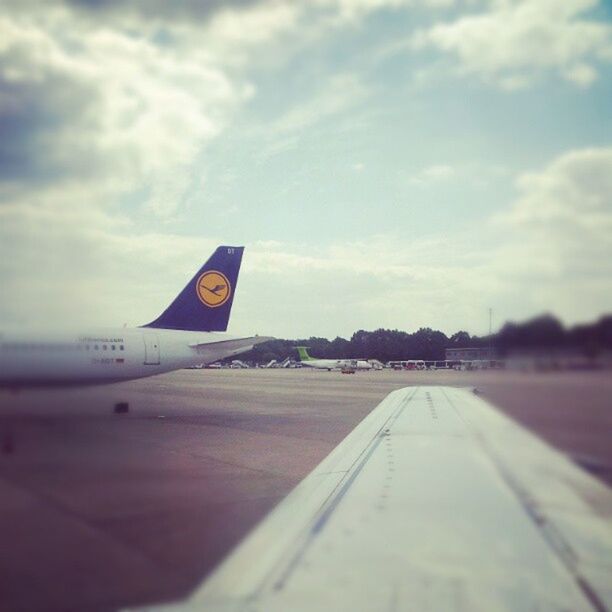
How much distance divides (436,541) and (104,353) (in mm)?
14551

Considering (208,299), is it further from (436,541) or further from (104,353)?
(436,541)

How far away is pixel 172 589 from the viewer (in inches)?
145

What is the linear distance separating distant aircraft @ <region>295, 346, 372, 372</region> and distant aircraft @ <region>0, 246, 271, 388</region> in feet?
154

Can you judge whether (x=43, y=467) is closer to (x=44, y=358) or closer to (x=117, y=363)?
(x=44, y=358)

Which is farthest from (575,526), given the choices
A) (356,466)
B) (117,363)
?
(117,363)

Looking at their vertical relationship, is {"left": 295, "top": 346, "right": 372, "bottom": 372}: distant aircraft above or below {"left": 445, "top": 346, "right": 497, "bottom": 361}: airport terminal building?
below

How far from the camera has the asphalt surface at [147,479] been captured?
1890mm

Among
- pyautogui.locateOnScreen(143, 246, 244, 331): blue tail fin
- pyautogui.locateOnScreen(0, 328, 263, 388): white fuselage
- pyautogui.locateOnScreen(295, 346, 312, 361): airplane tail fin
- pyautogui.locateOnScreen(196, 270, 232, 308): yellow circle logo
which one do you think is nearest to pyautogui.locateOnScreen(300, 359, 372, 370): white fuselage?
pyautogui.locateOnScreen(295, 346, 312, 361): airplane tail fin

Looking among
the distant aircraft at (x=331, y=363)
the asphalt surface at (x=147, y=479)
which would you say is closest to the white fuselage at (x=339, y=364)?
the distant aircraft at (x=331, y=363)

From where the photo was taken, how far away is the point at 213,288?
19062mm

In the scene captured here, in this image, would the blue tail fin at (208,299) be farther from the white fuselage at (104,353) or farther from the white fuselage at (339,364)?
the white fuselage at (339,364)

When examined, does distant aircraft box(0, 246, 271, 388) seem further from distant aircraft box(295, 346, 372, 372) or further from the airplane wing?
distant aircraft box(295, 346, 372, 372)

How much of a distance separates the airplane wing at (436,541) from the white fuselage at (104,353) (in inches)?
380

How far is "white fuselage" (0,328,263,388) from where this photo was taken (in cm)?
1158
